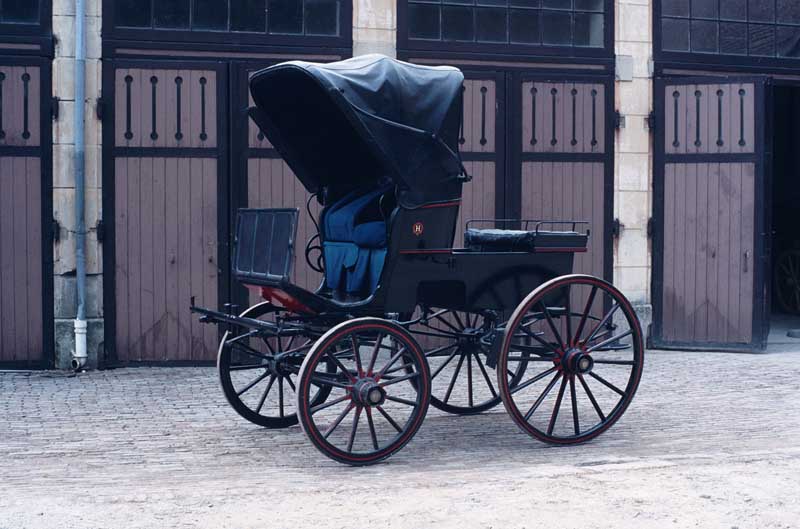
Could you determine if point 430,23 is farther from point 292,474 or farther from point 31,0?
point 292,474

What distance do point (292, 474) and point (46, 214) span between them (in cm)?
496

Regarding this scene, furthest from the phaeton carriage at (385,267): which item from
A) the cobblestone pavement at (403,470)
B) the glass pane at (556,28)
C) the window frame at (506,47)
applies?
the glass pane at (556,28)

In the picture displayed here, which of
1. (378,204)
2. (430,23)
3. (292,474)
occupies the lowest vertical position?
(292,474)

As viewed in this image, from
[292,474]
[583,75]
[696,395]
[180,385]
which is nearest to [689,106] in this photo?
[583,75]

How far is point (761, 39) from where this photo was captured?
12.0m

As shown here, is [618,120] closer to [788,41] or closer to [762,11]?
[762,11]

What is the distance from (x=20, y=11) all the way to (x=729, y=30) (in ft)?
22.8

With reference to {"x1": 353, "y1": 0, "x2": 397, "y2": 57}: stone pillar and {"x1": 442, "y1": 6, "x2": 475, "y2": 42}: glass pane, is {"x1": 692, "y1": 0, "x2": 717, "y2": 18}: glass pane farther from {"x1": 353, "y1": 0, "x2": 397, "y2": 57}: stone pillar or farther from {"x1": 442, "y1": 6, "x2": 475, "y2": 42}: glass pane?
{"x1": 353, "y1": 0, "x2": 397, "y2": 57}: stone pillar

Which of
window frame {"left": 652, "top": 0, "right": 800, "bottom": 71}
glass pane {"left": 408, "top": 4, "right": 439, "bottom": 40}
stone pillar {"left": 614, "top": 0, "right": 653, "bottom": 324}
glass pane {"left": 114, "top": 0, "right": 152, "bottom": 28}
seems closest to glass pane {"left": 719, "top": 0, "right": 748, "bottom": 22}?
window frame {"left": 652, "top": 0, "right": 800, "bottom": 71}

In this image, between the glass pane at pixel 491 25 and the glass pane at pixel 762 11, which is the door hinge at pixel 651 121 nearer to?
the glass pane at pixel 762 11

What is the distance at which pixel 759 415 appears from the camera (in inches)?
316

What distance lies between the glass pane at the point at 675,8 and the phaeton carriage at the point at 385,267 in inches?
203

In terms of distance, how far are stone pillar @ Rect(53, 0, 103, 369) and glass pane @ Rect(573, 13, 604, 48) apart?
181 inches

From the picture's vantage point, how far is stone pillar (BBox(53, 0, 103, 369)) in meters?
10.1
